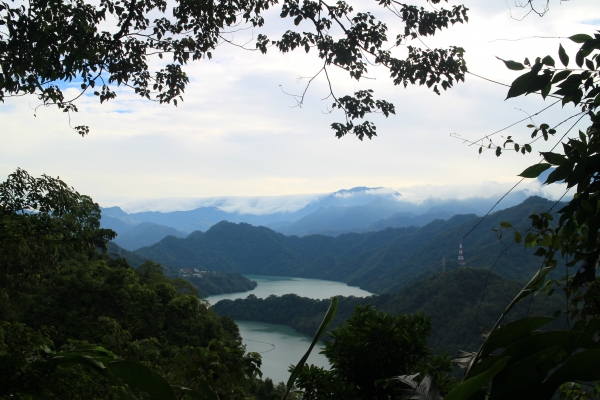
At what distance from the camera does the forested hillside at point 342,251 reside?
154ft

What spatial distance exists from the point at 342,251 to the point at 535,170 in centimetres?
7316

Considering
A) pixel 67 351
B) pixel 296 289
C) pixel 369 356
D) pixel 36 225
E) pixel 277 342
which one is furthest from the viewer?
pixel 296 289

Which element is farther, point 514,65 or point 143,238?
point 143,238

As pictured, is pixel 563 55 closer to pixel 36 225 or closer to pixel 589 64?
pixel 589 64

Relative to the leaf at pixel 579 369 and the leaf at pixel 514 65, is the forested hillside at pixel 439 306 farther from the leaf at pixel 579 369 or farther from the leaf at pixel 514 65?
the leaf at pixel 579 369

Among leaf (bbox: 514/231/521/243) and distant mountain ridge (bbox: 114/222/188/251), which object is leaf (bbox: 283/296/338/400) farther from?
distant mountain ridge (bbox: 114/222/188/251)

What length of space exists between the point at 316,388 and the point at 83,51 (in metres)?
→ 2.34

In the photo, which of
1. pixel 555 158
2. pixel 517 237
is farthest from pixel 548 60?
pixel 517 237

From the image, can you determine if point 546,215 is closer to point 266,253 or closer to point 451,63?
point 451,63

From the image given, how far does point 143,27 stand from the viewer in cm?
298

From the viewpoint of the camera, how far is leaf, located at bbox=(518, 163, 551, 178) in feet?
3.01

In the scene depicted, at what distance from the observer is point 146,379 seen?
2.12ft

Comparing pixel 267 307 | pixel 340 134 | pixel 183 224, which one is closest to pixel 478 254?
pixel 267 307

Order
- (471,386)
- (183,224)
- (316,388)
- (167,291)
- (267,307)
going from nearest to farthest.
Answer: (471,386) < (316,388) < (167,291) < (267,307) < (183,224)
